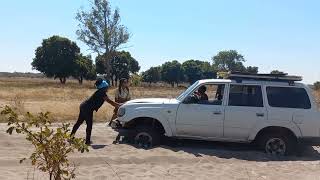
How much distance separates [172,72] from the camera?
111688 mm

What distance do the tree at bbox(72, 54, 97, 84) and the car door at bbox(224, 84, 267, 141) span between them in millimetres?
72120

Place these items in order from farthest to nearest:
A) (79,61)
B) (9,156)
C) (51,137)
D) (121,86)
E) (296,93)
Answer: (79,61) → (121,86) → (296,93) → (9,156) → (51,137)

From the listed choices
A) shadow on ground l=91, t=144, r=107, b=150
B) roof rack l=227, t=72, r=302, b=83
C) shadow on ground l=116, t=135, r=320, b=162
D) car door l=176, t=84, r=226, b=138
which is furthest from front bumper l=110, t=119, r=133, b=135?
roof rack l=227, t=72, r=302, b=83

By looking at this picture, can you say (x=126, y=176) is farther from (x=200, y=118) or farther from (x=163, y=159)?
(x=200, y=118)

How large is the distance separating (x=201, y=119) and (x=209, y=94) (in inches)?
34.9

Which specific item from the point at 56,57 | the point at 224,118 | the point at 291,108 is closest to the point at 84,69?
the point at 56,57

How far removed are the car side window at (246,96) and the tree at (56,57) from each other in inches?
2849

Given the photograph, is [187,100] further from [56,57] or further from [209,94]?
[56,57]

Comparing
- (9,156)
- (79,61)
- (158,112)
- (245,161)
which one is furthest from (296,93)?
(79,61)

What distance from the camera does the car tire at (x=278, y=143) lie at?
11555mm

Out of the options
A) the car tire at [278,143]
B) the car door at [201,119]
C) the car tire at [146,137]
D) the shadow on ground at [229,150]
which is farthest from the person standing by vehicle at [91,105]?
the car tire at [278,143]

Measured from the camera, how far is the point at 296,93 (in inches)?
457

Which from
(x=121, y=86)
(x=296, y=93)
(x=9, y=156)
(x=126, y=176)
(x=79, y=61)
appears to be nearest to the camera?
(x=126, y=176)

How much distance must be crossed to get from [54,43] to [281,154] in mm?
77114
